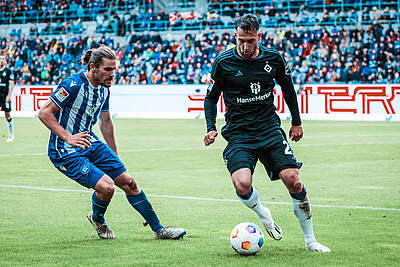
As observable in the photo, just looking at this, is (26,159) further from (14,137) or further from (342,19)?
(342,19)

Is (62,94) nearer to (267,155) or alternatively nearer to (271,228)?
(267,155)

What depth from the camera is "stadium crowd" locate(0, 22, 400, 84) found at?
2797 cm

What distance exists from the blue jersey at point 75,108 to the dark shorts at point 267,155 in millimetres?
1315

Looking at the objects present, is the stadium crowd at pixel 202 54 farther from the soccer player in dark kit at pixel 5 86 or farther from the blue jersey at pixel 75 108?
the blue jersey at pixel 75 108

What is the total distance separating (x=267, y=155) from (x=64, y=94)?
1859 mm

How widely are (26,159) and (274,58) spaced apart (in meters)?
9.58

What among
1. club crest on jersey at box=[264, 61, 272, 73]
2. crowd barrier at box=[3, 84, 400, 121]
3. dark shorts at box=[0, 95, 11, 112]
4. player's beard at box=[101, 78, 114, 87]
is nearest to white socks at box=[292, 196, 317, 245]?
club crest on jersey at box=[264, 61, 272, 73]

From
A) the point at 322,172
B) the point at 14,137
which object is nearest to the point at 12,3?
the point at 14,137

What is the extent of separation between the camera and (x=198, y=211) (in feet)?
27.7

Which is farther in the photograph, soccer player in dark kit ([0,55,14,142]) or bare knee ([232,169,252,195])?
soccer player in dark kit ([0,55,14,142])

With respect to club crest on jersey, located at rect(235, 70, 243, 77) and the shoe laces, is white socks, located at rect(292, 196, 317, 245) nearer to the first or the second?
club crest on jersey, located at rect(235, 70, 243, 77)

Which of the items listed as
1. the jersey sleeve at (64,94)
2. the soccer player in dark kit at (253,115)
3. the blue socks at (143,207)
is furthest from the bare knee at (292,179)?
the jersey sleeve at (64,94)

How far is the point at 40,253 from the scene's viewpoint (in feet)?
20.0

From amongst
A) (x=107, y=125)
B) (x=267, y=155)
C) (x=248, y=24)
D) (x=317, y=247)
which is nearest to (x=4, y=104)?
(x=107, y=125)
